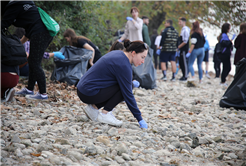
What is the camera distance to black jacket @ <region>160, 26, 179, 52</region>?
306 inches

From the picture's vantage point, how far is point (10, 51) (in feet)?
11.0

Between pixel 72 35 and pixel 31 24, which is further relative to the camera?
pixel 72 35

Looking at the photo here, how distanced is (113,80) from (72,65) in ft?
8.67

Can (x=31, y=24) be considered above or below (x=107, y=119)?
above

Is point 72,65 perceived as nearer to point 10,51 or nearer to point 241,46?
point 10,51

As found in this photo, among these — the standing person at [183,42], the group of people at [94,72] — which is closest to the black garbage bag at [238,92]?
the group of people at [94,72]

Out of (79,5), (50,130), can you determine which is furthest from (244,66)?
(79,5)

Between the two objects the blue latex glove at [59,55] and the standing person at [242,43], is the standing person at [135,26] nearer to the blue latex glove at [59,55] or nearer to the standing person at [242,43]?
the blue latex glove at [59,55]

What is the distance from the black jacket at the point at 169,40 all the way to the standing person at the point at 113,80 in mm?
5017

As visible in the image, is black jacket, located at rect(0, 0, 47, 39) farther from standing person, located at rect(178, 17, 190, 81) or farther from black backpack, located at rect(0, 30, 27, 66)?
standing person, located at rect(178, 17, 190, 81)

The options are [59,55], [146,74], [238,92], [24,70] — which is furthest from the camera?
[146,74]

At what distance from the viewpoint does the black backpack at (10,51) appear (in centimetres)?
330

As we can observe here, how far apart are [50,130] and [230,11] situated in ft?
29.9

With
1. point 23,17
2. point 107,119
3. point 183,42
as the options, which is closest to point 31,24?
point 23,17
